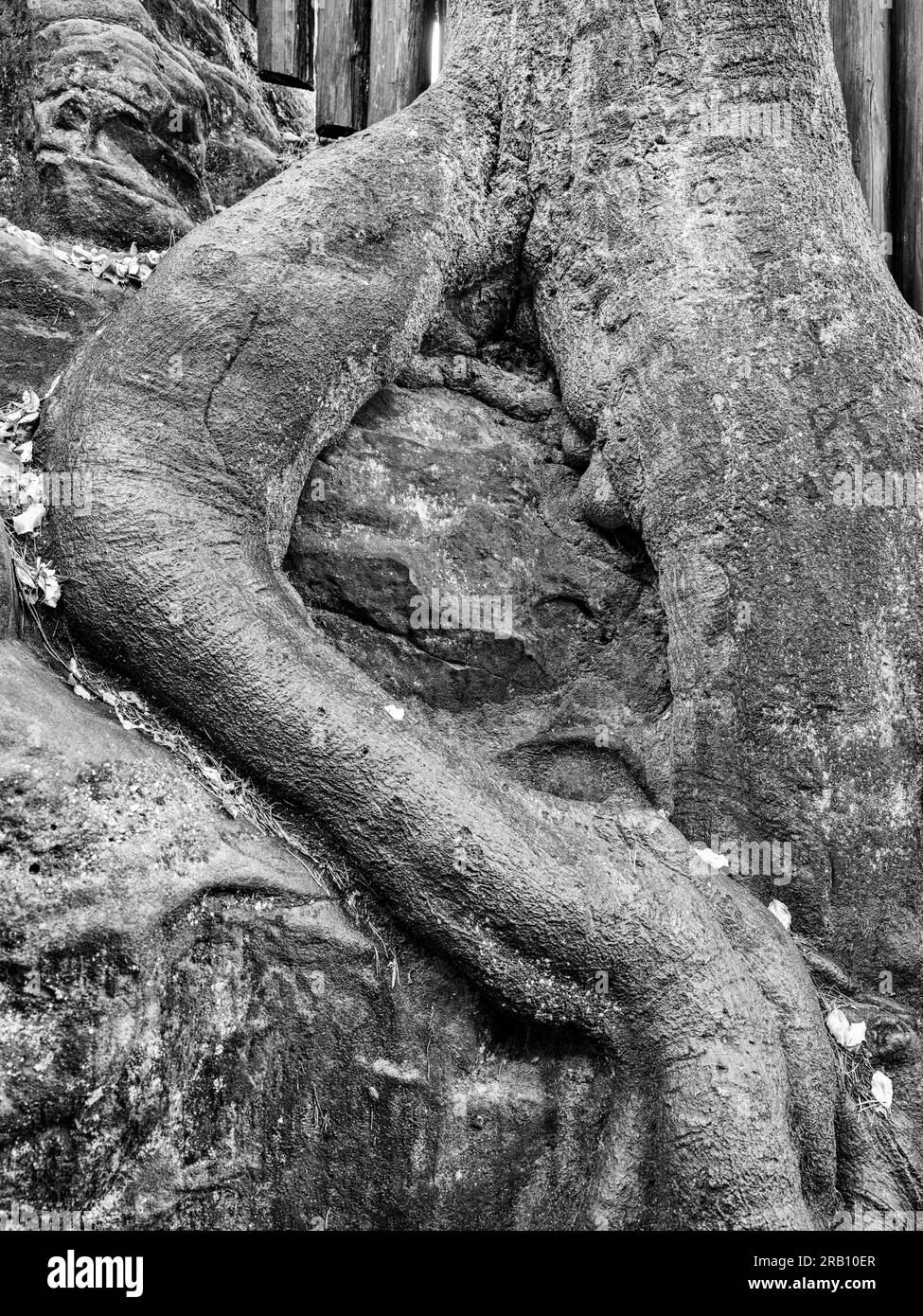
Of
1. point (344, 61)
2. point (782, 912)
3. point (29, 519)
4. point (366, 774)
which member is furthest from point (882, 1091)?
point (344, 61)

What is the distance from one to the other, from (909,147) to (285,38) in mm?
2886

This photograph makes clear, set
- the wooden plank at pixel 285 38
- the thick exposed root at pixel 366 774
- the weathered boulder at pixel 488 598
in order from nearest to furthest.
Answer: the thick exposed root at pixel 366 774 < the weathered boulder at pixel 488 598 < the wooden plank at pixel 285 38

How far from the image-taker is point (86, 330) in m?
3.88

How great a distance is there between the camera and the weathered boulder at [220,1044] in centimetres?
268

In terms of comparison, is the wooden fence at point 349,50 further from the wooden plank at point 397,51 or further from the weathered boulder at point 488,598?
the weathered boulder at point 488,598

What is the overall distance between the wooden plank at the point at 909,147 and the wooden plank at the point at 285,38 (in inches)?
104

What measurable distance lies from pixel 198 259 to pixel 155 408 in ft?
1.74

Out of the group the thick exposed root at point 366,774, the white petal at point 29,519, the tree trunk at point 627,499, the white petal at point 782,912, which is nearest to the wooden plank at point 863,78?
the tree trunk at point 627,499

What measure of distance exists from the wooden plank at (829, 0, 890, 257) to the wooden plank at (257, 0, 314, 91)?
7.79 feet

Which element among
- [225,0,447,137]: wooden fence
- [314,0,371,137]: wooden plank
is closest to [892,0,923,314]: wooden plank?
[225,0,447,137]: wooden fence

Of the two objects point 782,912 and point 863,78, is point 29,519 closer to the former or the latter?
point 782,912

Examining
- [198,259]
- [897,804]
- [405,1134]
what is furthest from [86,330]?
[897,804]

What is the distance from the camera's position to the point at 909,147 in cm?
498
